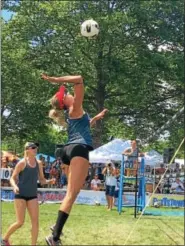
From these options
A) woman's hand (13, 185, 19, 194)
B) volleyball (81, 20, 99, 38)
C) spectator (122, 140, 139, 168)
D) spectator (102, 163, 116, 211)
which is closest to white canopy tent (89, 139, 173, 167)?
spectator (102, 163, 116, 211)

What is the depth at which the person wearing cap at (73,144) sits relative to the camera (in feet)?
14.9

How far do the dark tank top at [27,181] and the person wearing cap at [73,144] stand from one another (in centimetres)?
221

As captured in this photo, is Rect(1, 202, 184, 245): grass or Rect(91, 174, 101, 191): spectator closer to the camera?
Rect(1, 202, 184, 245): grass

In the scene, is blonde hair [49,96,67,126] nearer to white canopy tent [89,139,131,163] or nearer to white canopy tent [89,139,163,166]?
white canopy tent [89,139,131,163]

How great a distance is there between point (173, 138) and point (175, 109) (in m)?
3.04

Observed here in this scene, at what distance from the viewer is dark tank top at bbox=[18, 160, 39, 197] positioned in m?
6.85

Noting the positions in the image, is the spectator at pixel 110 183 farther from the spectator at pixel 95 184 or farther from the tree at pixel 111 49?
the tree at pixel 111 49

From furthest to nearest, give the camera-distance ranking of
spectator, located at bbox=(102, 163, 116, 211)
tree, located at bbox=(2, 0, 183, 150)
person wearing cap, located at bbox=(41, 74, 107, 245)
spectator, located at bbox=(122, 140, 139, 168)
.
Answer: tree, located at bbox=(2, 0, 183, 150)
spectator, located at bbox=(102, 163, 116, 211)
spectator, located at bbox=(122, 140, 139, 168)
person wearing cap, located at bbox=(41, 74, 107, 245)

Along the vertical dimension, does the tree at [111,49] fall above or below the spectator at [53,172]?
above

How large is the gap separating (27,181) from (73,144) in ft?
7.89

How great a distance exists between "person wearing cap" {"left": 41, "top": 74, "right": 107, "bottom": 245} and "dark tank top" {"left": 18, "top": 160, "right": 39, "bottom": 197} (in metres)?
2.21

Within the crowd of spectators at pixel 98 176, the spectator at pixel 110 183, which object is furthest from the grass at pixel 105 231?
the crowd of spectators at pixel 98 176

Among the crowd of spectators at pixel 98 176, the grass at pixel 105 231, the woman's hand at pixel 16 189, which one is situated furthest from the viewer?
the crowd of spectators at pixel 98 176

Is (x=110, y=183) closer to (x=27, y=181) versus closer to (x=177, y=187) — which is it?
(x=177, y=187)
